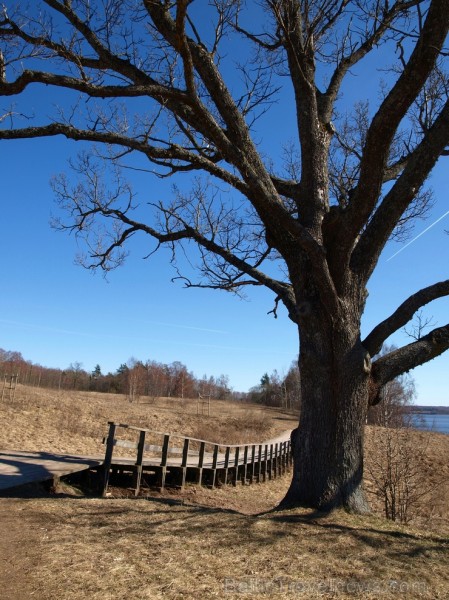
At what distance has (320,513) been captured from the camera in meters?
6.83

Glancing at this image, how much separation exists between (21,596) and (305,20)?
884 cm

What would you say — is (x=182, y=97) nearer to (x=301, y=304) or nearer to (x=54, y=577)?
(x=301, y=304)

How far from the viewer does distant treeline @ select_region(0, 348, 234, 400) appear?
86312mm

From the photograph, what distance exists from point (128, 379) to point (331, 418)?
269 feet

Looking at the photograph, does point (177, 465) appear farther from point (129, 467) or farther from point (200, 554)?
point (200, 554)

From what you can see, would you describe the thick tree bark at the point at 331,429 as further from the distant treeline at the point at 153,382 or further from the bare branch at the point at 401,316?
the distant treeline at the point at 153,382

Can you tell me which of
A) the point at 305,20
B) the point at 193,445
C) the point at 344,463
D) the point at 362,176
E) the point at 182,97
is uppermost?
the point at 305,20

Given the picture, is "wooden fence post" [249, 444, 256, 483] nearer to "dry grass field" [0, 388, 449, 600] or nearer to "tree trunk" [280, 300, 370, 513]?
"dry grass field" [0, 388, 449, 600]

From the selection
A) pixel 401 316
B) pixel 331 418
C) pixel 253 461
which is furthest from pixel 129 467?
pixel 401 316

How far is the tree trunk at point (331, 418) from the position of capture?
23.5 ft

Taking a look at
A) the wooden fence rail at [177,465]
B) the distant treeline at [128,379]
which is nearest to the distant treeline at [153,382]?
the distant treeline at [128,379]

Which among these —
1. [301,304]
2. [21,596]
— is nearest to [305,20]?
[301,304]

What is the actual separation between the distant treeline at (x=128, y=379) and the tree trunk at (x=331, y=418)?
6878 centimetres

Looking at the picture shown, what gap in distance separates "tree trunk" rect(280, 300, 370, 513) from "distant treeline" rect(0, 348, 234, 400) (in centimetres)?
6878
